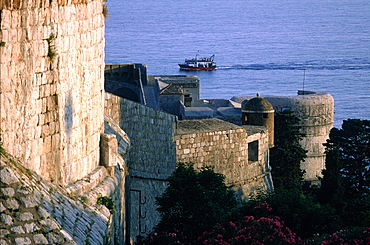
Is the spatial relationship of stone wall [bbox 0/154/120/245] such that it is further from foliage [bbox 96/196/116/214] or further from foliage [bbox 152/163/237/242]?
foliage [bbox 152/163/237/242]

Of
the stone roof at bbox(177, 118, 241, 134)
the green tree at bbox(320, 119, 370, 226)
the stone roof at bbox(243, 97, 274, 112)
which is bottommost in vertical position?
the green tree at bbox(320, 119, 370, 226)

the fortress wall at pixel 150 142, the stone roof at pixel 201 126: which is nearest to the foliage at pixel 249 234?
the fortress wall at pixel 150 142

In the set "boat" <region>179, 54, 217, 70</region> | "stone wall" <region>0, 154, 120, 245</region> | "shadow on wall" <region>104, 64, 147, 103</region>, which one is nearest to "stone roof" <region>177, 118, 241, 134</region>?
"stone wall" <region>0, 154, 120, 245</region>

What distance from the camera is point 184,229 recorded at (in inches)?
538

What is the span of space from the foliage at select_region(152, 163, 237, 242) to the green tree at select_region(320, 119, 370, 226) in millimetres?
4164

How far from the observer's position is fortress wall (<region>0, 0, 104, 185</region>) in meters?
7.85

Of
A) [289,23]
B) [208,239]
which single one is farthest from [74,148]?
[289,23]

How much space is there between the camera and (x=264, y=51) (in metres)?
105

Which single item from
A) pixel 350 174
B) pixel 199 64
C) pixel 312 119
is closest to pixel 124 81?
pixel 312 119

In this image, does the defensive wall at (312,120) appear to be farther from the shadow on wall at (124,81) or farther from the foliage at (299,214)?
the foliage at (299,214)

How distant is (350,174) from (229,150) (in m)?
6.81

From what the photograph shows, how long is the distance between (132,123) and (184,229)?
133 inches

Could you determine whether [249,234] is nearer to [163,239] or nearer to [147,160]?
[163,239]

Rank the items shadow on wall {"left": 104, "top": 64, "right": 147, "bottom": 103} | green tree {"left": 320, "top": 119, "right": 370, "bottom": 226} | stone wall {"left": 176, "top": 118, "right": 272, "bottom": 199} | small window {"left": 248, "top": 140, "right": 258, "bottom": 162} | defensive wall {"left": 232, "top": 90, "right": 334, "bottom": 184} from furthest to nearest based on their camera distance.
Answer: shadow on wall {"left": 104, "top": 64, "right": 147, "bottom": 103}
defensive wall {"left": 232, "top": 90, "right": 334, "bottom": 184}
small window {"left": 248, "top": 140, "right": 258, "bottom": 162}
green tree {"left": 320, "top": 119, "right": 370, "bottom": 226}
stone wall {"left": 176, "top": 118, "right": 272, "bottom": 199}
